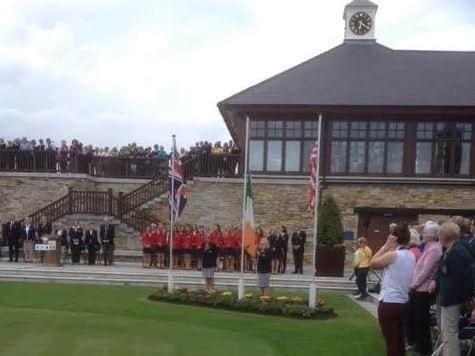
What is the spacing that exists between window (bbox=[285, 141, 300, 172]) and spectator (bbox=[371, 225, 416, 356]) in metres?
24.5

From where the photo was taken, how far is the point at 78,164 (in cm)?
3712

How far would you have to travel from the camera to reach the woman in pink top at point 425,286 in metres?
11.5

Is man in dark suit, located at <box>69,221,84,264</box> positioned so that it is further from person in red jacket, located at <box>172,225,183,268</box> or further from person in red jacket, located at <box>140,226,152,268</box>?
person in red jacket, located at <box>172,225,183,268</box>

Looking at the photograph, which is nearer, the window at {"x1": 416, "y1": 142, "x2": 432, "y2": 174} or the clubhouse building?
the clubhouse building

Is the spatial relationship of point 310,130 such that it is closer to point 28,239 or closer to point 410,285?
point 28,239

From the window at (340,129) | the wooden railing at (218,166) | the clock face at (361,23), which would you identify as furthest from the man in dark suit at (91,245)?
the clock face at (361,23)

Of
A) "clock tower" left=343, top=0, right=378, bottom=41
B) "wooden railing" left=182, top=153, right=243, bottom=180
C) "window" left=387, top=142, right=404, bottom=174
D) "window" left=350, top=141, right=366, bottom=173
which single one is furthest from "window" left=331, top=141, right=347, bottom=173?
"clock tower" left=343, top=0, right=378, bottom=41

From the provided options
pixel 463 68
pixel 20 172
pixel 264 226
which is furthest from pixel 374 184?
pixel 20 172

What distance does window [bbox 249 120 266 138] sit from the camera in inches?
1387

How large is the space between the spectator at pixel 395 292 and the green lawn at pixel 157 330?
3.19m

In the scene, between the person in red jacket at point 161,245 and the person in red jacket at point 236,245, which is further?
the person in red jacket at point 161,245

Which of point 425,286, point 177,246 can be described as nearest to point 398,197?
point 177,246

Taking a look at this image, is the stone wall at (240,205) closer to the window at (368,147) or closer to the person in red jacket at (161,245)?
the window at (368,147)

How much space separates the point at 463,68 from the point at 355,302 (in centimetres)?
1903
